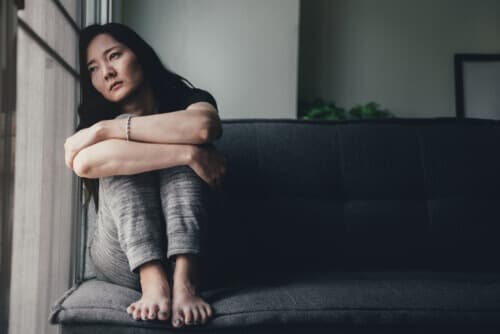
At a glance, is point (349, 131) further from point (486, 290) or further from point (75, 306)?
point (75, 306)

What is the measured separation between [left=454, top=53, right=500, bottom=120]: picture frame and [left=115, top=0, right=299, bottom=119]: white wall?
53.2 inches

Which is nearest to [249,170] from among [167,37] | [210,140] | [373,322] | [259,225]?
[259,225]

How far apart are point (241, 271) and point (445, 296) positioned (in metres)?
0.55

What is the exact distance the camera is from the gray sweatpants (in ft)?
3.61

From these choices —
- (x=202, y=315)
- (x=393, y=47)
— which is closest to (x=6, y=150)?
(x=202, y=315)

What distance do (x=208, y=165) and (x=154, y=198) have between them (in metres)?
0.15

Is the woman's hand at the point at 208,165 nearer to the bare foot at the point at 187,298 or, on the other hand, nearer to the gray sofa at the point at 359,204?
the gray sofa at the point at 359,204

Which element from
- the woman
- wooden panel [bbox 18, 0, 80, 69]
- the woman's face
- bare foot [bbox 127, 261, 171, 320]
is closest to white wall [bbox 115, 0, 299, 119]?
wooden panel [bbox 18, 0, 80, 69]

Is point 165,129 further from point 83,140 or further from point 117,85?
point 117,85

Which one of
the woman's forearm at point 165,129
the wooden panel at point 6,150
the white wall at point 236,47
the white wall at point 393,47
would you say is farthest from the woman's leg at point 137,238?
the white wall at point 393,47

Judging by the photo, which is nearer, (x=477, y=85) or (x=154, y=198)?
(x=154, y=198)

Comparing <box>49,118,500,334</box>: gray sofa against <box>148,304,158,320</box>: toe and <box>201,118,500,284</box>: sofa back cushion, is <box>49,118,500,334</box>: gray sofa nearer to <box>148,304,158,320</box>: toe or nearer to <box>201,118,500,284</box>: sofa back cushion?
<box>201,118,500,284</box>: sofa back cushion

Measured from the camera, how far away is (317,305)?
3.46 feet

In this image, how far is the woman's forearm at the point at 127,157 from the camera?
116 cm
